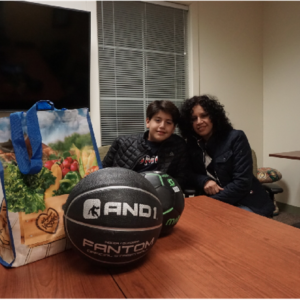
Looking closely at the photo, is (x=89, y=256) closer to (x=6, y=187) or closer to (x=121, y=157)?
(x=6, y=187)

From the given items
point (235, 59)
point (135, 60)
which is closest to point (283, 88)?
point (235, 59)

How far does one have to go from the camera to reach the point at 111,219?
2.09 feet

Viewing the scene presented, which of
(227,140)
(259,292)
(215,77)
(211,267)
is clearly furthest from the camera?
(215,77)

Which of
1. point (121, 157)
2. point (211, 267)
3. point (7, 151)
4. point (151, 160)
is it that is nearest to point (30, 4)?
point (121, 157)

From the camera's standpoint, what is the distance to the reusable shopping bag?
71 centimetres

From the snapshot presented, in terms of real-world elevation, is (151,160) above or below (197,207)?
above

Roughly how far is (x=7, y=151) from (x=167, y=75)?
236 cm

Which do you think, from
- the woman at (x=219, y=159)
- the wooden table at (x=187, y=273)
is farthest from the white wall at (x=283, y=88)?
the wooden table at (x=187, y=273)

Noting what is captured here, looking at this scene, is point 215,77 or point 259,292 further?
point 215,77

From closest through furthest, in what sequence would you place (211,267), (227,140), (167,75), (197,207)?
(211,267)
(197,207)
(227,140)
(167,75)

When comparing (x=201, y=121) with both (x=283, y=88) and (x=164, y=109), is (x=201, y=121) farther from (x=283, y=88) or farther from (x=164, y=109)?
(x=283, y=88)

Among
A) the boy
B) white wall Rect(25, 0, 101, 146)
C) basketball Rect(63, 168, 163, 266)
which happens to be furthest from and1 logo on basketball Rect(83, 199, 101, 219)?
white wall Rect(25, 0, 101, 146)

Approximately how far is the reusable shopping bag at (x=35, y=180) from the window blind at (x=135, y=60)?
1.76m

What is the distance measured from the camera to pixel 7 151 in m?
0.74
